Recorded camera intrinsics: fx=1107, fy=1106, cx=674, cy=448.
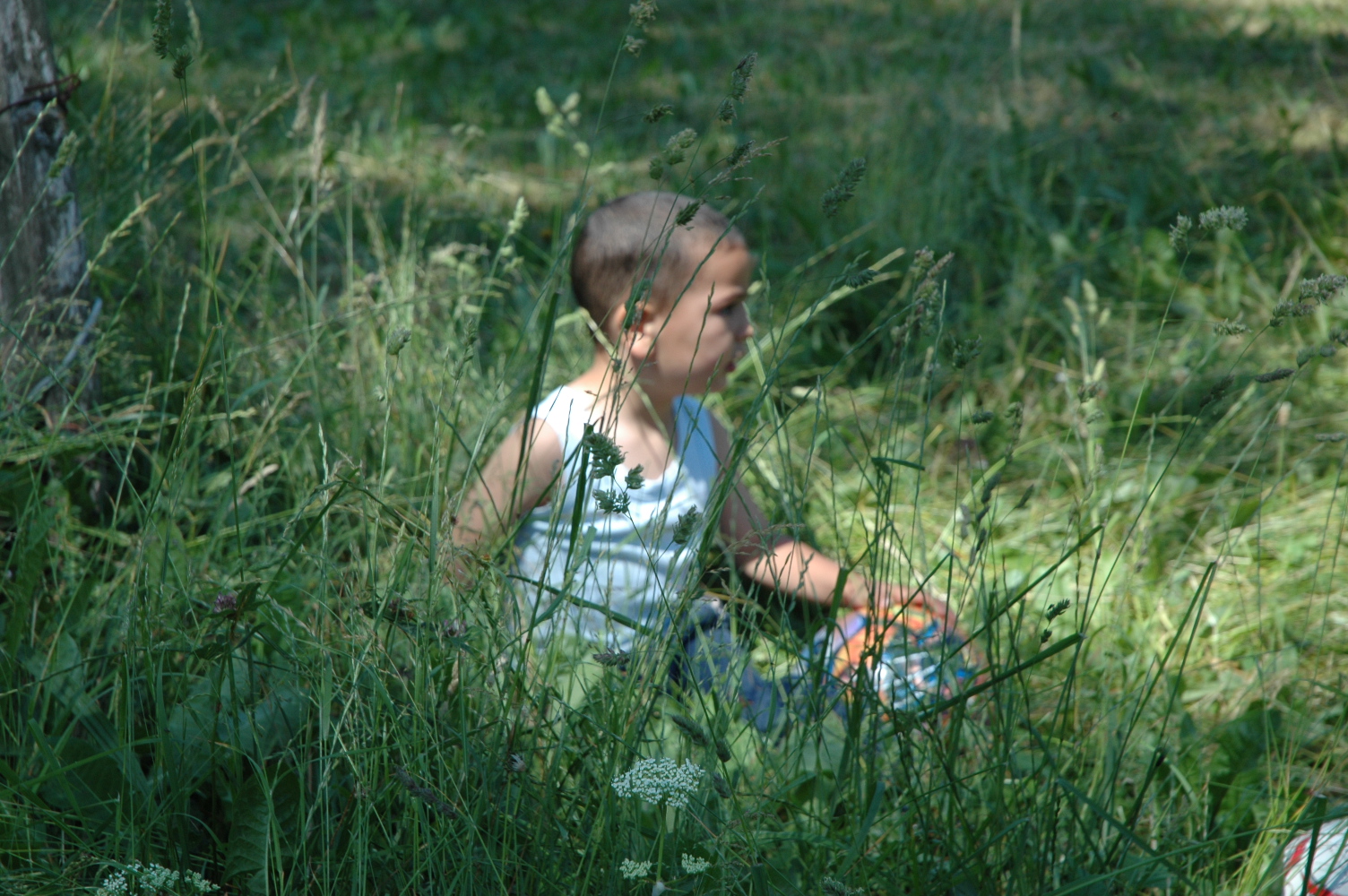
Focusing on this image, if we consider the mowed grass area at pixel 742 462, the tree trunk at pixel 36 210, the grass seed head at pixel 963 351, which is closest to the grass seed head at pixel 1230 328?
the mowed grass area at pixel 742 462

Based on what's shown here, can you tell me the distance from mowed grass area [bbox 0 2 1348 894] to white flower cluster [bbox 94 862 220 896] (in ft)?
0.20

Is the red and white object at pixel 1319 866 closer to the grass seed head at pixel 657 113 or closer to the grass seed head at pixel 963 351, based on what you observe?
the grass seed head at pixel 963 351

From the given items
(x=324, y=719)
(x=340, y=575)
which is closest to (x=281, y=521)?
(x=340, y=575)

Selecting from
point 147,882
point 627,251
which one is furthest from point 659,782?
point 627,251

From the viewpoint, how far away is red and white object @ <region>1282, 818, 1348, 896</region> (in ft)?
3.93

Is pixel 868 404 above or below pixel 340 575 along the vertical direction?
above

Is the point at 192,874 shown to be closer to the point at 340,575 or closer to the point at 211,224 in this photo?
the point at 340,575

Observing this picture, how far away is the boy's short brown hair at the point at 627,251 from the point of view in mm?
1925

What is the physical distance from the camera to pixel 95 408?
197 centimetres

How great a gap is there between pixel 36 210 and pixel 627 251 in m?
1.00

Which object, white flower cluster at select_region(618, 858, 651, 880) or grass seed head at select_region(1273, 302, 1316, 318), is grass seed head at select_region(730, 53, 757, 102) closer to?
grass seed head at select_region(1273, 302, 1316, 318)

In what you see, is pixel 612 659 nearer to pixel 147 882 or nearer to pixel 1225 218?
pixel 147 882

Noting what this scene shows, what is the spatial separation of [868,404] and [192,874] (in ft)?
6.76

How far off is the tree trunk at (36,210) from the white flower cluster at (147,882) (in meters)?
1.01
